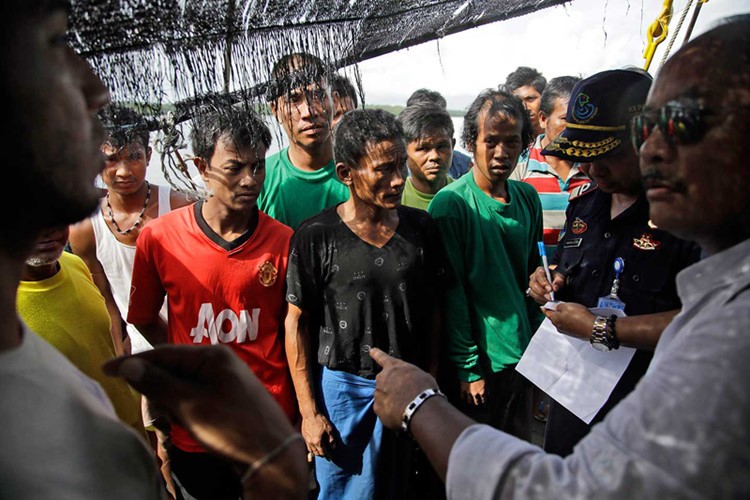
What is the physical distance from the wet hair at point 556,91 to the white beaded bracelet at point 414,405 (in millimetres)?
3631

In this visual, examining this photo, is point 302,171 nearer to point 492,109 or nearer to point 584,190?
point 492,109

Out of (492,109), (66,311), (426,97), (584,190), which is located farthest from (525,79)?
(66,311)

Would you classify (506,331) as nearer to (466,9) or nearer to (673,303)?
(673,303)

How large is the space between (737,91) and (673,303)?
1.17 meters

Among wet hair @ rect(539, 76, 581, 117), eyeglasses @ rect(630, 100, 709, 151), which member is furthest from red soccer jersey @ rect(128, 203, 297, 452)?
wet hair @ rect(539, 76, 581, 117)

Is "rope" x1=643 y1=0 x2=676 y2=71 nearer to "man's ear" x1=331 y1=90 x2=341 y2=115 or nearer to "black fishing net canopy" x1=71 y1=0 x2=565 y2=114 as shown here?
"black fishing net canopy" x1=71 y1=0 x2=565 y2=114

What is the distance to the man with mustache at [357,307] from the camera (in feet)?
7.61

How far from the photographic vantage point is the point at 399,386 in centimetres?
138

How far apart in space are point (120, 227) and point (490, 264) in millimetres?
2180

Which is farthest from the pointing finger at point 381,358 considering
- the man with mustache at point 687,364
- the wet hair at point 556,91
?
the wet hair at point 556,91

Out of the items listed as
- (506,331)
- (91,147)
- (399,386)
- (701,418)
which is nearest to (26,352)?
(91,147)

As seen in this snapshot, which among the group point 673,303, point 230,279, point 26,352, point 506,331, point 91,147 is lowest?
point 506,331

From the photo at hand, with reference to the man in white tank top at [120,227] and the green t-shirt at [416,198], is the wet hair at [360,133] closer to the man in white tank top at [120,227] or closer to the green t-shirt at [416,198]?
the green t-shirt at [416,198]

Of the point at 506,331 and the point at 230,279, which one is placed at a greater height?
the point at 230,279
